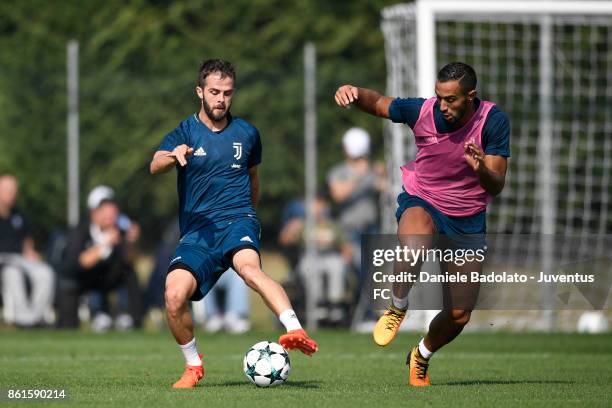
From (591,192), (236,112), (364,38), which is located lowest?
(591,192)

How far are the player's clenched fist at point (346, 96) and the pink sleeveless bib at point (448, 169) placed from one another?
0.50 metres

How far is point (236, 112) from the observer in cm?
1758

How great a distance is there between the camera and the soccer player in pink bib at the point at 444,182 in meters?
8.97

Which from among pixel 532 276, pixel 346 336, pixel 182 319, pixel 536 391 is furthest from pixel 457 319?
pixel 532 276

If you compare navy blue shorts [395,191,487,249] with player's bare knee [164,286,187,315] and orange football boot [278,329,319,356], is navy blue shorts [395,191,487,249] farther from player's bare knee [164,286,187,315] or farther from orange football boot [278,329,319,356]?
player's bare knee [164,286,187,315]

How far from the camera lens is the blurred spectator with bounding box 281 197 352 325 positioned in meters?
16.2

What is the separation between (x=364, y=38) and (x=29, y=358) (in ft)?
59.4

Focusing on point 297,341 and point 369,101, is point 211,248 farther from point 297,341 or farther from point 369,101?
point 369,101

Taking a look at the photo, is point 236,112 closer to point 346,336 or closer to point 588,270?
point 346,336

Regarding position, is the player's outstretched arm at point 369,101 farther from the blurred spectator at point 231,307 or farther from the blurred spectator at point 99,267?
the blurred spectator at point 99,267

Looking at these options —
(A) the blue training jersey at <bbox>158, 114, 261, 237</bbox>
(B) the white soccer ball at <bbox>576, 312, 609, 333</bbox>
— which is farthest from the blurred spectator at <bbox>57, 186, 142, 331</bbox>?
(A) the blue training jersey at <bbox>158, 114, 261, 237</bbox>

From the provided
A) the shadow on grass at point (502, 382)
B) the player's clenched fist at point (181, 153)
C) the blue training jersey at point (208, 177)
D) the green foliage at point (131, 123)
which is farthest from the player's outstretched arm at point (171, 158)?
the green foliage at point (131, 123)

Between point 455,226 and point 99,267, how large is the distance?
301 inches

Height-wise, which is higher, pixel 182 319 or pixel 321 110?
pixel 321 110
